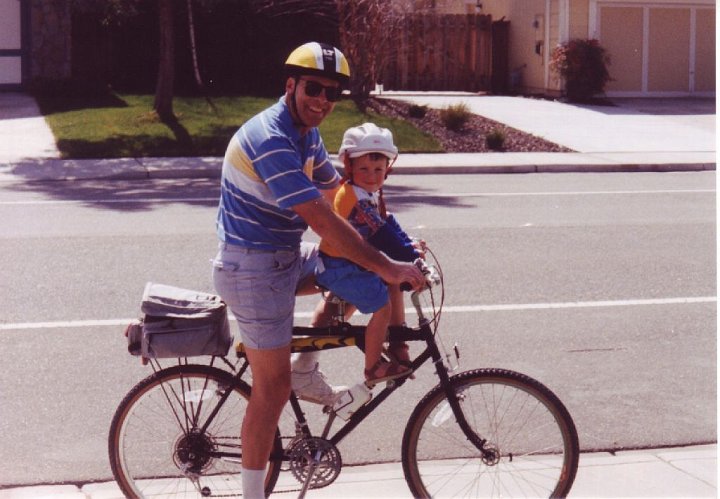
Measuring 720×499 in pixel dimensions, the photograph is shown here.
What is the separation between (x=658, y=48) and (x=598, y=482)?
2783 centimetres

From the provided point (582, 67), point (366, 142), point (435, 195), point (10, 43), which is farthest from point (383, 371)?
point (10, 43)

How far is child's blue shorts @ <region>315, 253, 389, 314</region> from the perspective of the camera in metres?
4.20

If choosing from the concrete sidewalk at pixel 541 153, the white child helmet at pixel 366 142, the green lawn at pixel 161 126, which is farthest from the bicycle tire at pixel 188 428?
the green lawn at pixel 161 126

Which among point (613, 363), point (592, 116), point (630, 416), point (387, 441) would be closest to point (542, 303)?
point (613, 363)

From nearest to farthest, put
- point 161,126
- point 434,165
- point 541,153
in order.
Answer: point 434,165 → point 541,153 → point 161,126

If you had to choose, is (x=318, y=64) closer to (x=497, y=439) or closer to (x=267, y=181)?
(x=267, y=181)

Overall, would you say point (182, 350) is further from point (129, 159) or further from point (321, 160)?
point (129, 159)

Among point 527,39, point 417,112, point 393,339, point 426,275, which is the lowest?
point 393,339

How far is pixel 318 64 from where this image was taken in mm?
3857

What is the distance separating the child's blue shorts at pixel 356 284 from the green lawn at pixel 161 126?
50.8 feet

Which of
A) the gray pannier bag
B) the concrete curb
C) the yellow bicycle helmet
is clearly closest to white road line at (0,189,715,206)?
the concrete curb

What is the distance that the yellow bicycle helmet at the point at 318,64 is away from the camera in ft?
12.7

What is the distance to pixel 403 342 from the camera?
4.38 m

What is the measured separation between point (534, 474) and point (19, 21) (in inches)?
1051
